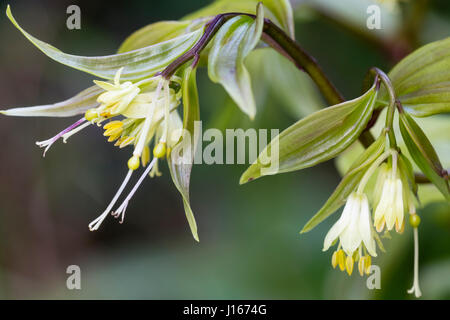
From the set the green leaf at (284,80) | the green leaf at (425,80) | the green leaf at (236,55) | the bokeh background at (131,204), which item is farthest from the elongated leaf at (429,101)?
the bokeh background at (131,204)

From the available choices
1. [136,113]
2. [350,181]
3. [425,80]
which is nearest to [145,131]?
[136,113]

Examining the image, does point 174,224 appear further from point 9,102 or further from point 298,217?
point 9,102

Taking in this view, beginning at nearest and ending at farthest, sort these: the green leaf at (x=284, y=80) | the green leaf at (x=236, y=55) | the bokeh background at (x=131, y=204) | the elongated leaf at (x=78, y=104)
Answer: the green leaf at (x=236, y=55) < the elongated leaf at (x=78, y=104) < the green leaf at (x=284, y=80) < the bokeh background at (x=131, y=204)

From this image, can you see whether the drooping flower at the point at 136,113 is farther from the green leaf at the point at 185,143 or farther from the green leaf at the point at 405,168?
the green leaf at the point at 405,168

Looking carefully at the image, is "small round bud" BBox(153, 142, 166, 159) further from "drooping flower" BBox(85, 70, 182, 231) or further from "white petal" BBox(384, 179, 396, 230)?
"white petal" BBox(384, 179, 396, 230)

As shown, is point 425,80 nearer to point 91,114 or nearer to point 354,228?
point 354,228
